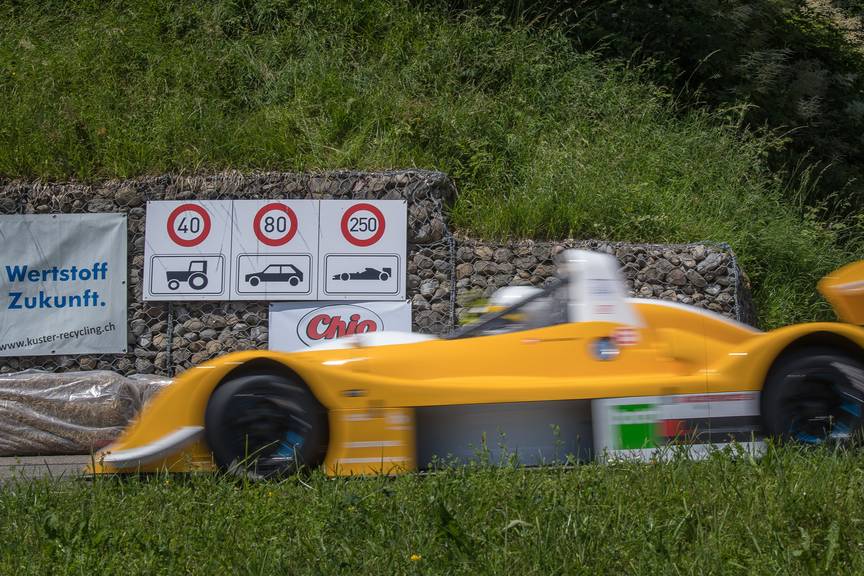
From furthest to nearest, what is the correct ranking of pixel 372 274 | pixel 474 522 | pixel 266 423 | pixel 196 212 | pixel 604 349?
1. pixel 196 212
2. pixel 372 274
3. pixel 604 349
4. pixel 266 423
5. pixel 474 522

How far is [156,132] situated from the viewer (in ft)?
38.4

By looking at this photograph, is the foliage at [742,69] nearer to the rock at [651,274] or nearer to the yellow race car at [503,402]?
the rock at [651,274]

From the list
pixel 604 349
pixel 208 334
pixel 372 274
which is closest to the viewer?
pixel 604 349

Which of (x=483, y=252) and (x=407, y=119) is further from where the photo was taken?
(x=407, y=119)

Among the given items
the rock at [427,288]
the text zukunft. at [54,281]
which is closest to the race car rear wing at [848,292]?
the rock at [427,288]

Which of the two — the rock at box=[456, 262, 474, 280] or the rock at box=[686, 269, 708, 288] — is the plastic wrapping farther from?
the rock at box=[686, 269, 708, 288]

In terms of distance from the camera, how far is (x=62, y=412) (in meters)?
8.19

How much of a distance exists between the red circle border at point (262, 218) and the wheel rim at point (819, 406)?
256 inches

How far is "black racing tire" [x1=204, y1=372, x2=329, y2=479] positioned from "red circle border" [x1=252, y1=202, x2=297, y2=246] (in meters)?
5.48

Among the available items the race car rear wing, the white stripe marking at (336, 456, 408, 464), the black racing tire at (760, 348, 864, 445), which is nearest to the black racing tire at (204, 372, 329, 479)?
the white stripe marking at (336, 456, 408, 464)

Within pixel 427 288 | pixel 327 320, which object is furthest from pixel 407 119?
pixel 327 320

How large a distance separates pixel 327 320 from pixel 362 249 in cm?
90

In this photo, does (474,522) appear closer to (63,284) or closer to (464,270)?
(464,270)

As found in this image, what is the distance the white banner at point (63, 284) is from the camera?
10.3 meters
